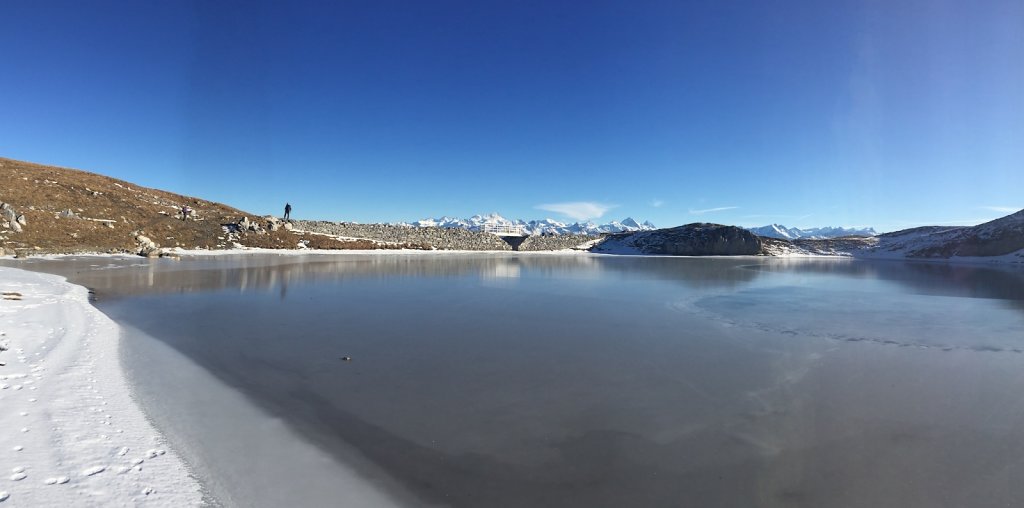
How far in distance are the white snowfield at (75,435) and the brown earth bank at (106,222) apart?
120 ft

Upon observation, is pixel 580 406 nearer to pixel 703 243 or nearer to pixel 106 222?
pixel 106 222

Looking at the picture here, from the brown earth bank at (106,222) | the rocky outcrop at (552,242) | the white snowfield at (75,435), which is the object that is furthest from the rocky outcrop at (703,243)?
the white snowfield at (75,435)

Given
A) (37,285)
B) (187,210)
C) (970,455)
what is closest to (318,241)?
(187,210)

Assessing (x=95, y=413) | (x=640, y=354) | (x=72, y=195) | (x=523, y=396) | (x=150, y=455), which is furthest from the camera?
(x=72, y=195)

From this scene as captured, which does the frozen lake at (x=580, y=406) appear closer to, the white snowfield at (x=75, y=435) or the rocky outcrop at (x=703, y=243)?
the white snowfield at (x=75, y=435)

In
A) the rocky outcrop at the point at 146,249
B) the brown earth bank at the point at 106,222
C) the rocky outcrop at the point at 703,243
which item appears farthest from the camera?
the rocky outcrop at the point at 703,243

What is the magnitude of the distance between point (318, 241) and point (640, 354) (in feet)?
205

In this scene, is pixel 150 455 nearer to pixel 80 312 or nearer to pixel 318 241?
pixel 80 312

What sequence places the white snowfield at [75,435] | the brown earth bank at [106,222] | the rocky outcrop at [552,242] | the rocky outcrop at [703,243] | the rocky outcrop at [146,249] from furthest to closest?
the rocky outcrop at [552,242] → the rocky outcrop at [703,243] → the brown earth bank at [106,222] → the rocky outcrop at [146,249] → the white snowfield at [75,435]

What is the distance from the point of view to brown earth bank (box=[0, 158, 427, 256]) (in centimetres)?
3784

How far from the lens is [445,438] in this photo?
5.52 m

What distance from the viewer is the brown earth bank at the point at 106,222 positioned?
37.8m

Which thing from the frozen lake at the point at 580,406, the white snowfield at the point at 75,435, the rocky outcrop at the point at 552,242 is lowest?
the frozen lake at the point at 580,406

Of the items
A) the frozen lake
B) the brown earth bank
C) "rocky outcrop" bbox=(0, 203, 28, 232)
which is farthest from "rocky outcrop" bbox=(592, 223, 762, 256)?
"rocky outcrop" bbox=(0, 203, 28, 232)
